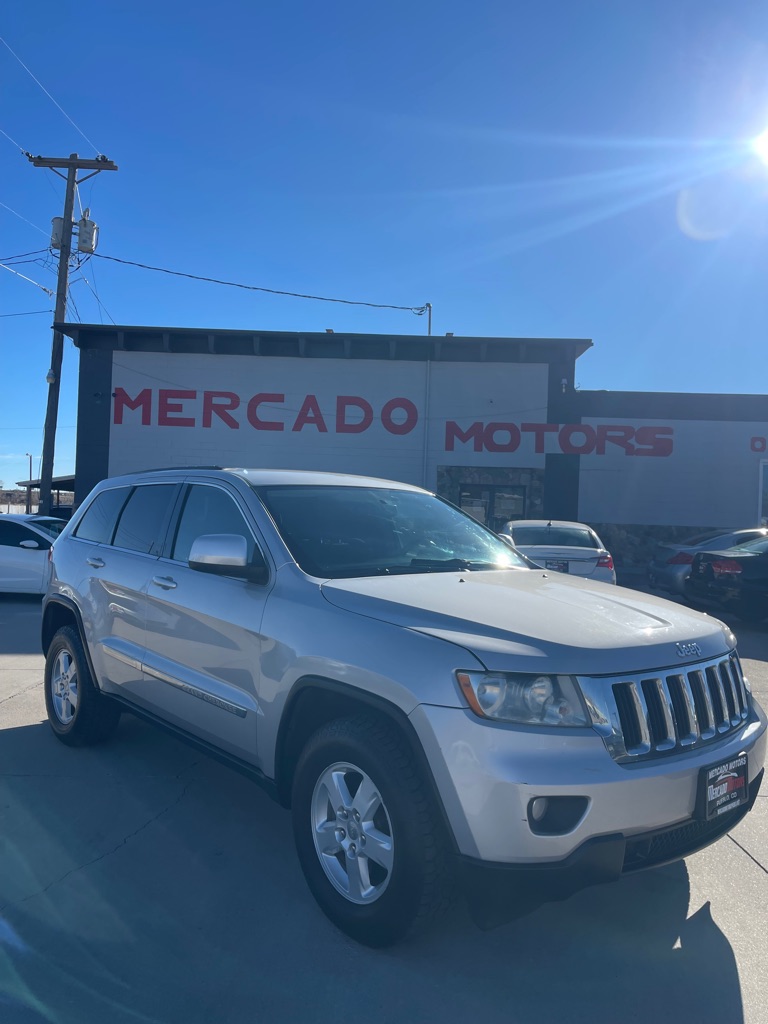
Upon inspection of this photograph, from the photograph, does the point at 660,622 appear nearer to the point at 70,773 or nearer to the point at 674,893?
the point at 674,893

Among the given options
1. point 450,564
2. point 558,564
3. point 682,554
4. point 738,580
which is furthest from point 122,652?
point 682,554

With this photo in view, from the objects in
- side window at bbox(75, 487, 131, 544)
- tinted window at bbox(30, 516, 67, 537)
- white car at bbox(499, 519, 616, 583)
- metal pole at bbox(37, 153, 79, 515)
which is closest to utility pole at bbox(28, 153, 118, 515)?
metal pole at bbox(37, 153, 79, 515)

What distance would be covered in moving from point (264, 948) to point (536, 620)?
5.18 ft

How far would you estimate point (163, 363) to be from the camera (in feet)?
73.6

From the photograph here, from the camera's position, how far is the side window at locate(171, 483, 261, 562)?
3.98 meters

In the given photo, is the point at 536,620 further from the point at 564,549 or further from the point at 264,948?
the point at 564,549

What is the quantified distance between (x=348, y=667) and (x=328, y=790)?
1.70 feet

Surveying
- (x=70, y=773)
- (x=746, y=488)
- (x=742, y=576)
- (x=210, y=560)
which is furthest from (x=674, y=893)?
(x=746, y=488)

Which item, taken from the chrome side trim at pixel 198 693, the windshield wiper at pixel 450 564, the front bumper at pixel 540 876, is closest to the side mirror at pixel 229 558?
the chrome side trim at pixel 198 693

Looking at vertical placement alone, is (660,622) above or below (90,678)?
above

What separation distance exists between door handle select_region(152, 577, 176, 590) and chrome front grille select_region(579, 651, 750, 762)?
228cm

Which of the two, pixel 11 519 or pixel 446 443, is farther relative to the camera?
pixel 446 443

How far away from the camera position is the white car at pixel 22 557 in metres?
11.9

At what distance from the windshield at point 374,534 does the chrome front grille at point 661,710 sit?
122cm
